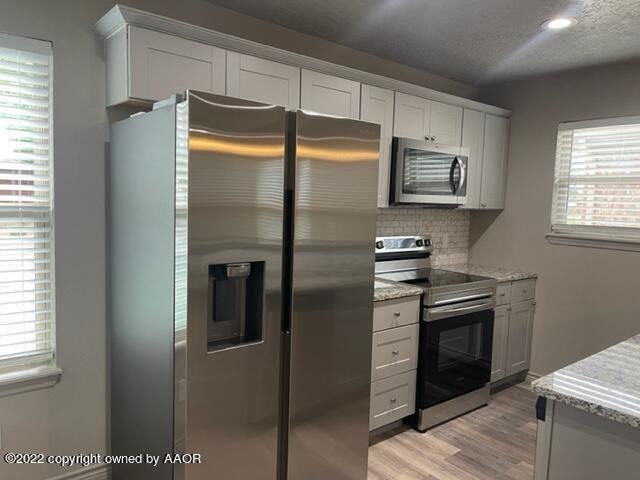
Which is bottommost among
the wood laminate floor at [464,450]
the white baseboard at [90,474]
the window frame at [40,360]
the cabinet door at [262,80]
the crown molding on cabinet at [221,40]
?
the wood laminate floor at [464,450]

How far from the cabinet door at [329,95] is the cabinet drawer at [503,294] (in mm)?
1767

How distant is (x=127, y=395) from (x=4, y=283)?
29.9 inches

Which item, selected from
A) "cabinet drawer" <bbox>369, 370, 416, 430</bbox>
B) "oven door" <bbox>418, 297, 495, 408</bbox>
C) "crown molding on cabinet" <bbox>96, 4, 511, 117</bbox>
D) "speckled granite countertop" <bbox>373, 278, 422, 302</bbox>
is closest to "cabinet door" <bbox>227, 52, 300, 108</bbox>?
"crown molding on cabinet" <bbox>96, 4, 511, 117</bbox>

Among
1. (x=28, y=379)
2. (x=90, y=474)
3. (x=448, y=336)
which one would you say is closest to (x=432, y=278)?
(x=448, y=336)

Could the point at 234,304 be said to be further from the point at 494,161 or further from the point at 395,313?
the point at 494,161

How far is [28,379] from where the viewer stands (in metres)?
2.09

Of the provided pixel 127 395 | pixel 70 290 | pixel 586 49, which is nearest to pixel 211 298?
pixel 127 395

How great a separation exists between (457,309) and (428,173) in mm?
973

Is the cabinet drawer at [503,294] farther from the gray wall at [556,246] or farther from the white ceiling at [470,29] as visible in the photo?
the white ceiling at [470,29]

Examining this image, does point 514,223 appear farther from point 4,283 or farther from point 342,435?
point 4,283

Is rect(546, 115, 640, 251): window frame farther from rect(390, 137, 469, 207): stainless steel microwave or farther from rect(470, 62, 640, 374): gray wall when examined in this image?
rect(390, 137, 469, 207): stainless steel microwave

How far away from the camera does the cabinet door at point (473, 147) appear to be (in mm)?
3606

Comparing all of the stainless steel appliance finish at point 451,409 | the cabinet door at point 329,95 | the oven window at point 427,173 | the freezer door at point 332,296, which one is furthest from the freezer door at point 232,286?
the oven window at point 427,173

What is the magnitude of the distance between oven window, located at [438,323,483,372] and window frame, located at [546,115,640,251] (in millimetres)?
1100
